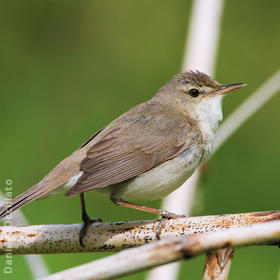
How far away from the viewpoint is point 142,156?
365 cm

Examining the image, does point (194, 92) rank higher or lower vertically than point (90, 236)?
higher

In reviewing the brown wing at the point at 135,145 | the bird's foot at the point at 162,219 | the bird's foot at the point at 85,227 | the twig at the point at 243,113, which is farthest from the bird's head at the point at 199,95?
the bird's foot at the point at 85,227

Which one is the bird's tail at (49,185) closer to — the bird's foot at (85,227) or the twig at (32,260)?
the twig at (32,260)

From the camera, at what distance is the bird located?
338cm

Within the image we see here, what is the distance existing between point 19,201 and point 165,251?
1704 mm

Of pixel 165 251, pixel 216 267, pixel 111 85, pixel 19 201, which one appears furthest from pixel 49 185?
pixel 111 85

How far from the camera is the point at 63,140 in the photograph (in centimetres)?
507

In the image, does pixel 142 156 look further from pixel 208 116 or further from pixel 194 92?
pixel 194 92

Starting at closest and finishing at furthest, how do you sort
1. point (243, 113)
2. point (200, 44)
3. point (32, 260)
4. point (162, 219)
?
point (32, 260) → point (162, 219) → point (243, 113) → point (200, 44)

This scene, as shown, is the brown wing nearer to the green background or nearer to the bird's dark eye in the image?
the bird's dark eye

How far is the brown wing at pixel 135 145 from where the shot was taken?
3.41 metres

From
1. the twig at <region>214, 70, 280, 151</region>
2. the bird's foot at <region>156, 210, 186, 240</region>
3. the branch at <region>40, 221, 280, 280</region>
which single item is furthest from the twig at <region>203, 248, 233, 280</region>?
the twig at <region>214, 70, 280, 151</region>

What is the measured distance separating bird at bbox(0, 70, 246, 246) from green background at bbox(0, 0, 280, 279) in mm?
522

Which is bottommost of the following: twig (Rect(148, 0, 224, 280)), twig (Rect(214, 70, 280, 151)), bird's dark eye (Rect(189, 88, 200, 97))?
twig (Rect(214, 70, 280, 151))
